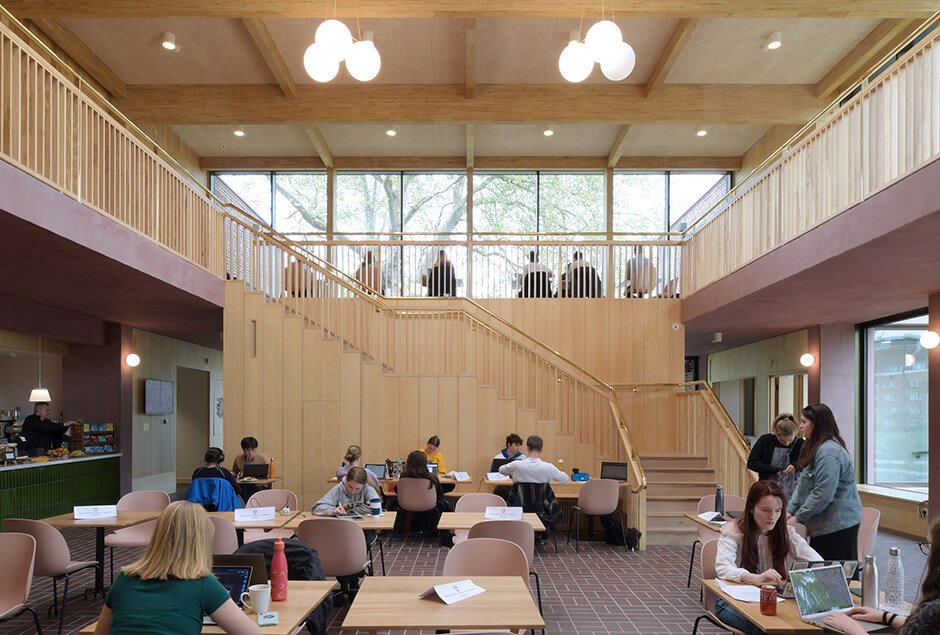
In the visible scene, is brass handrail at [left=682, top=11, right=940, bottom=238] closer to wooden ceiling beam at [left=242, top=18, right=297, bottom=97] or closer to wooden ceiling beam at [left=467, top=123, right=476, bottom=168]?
wooden ceiling beam at [left=467, top=123, right=476, bottom=168]

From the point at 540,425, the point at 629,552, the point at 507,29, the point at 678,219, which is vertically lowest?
the point at 629,552

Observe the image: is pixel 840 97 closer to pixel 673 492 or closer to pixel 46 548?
pixel 673 492

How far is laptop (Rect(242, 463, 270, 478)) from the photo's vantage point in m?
9.43

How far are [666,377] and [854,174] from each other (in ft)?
21.8

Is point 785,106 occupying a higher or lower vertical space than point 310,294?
higher

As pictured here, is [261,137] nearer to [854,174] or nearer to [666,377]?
[666,377]

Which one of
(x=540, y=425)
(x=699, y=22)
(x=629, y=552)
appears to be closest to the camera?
(x=629, y=552)

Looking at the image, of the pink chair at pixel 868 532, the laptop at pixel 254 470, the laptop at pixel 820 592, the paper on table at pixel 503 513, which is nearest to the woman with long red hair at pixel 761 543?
the laptop at pixel 820 592

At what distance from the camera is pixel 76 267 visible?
7734mm

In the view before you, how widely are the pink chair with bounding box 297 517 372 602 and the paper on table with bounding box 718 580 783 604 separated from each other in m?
2.87

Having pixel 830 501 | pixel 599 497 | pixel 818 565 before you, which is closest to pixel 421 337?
pixel 599 497

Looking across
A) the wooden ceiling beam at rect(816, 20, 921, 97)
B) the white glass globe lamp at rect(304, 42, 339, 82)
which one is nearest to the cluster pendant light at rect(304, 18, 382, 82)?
the white glass globe lamp at rect(304, 42, 339, 82)

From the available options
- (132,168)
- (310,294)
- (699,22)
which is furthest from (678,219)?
(132,168)

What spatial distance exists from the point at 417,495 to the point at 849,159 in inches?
242
